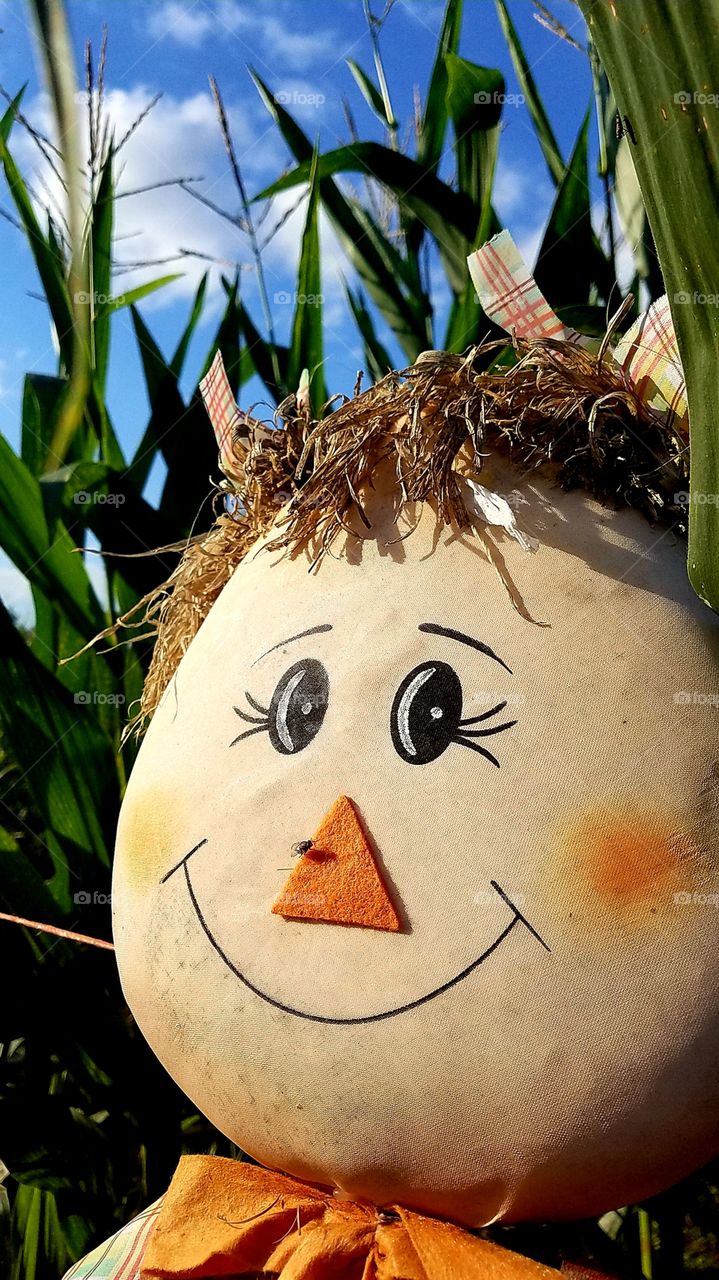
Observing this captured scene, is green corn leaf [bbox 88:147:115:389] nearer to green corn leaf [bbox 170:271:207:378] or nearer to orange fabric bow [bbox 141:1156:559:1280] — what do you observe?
green corn leaf [bbox 170:271:207:378]

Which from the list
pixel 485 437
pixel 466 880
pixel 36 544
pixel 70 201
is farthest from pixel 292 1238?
pixel 70 201

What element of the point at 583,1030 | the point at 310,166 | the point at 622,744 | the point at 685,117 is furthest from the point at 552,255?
the point at 583,1030

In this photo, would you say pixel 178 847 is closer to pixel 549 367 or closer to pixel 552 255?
pixel 549 367

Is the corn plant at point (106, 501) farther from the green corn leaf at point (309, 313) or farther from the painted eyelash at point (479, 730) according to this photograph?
the painted eyelash at point (479, 730)

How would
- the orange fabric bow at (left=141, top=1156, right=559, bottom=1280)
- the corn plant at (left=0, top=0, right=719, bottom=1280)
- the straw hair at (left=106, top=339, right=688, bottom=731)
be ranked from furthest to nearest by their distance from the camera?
the corn plant at (left=0, top=0, right=719, bottom=1280), the straw hair at (left=106, top=339, right=688, bottom=731), the orange fabric bow at (left=141, top=1156, right=559, bottom=1280)

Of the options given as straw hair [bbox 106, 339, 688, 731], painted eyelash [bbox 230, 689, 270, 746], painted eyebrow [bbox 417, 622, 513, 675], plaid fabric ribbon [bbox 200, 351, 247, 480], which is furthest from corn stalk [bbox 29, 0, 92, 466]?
painted eyebrow [bbox 417, 622, 513, 675]

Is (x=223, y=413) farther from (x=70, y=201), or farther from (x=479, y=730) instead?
(x=70, y=201)

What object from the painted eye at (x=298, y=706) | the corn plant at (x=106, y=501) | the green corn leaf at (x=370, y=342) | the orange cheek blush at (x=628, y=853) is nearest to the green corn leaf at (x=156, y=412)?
the corn plant at (x=106, y=501)

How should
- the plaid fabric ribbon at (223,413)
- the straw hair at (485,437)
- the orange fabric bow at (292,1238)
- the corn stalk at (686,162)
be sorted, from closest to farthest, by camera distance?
1. the corn stalk at (686,162)
2. the orange fabric bow at (292,1238)
3. the straw hair at (485,437)
4. the plaid fabric ribbon at (223,413)
